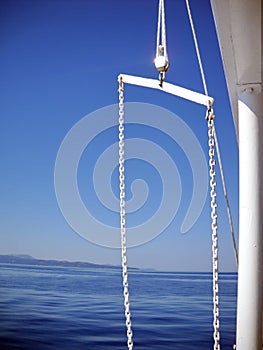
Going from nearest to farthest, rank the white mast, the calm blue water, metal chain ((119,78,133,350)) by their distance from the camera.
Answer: the white mast, metal chain ((119,78,133,350)), the calm blue water

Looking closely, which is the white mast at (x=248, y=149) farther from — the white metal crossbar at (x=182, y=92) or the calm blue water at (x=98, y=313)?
the calm blue water at (x=98, y=313)

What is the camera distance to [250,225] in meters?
0.66

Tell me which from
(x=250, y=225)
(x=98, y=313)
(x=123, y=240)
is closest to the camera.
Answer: (x=250, y=225)

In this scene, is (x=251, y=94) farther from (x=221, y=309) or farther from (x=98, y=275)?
(x=98, y=275)

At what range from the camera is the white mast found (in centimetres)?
64

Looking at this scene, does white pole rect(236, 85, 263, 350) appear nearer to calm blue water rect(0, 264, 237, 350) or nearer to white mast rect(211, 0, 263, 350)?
white mast rect(211, 0, 263, 350)

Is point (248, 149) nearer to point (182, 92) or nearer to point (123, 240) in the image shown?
point (182, 92)

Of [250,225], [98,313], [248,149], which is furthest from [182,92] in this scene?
[98,313]

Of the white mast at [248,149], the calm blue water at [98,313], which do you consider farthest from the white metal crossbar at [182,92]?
the calm blue water at [98,313]

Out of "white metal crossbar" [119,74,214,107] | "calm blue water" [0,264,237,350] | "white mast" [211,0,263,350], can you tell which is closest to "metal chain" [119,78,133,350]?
"white metal crossbar" [119,74,214,107]

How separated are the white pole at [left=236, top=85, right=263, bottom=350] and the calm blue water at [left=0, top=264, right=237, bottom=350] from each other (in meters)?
4.20

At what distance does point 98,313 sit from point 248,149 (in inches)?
220

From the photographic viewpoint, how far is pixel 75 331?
16.7 ft

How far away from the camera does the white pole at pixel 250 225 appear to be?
647 mm
